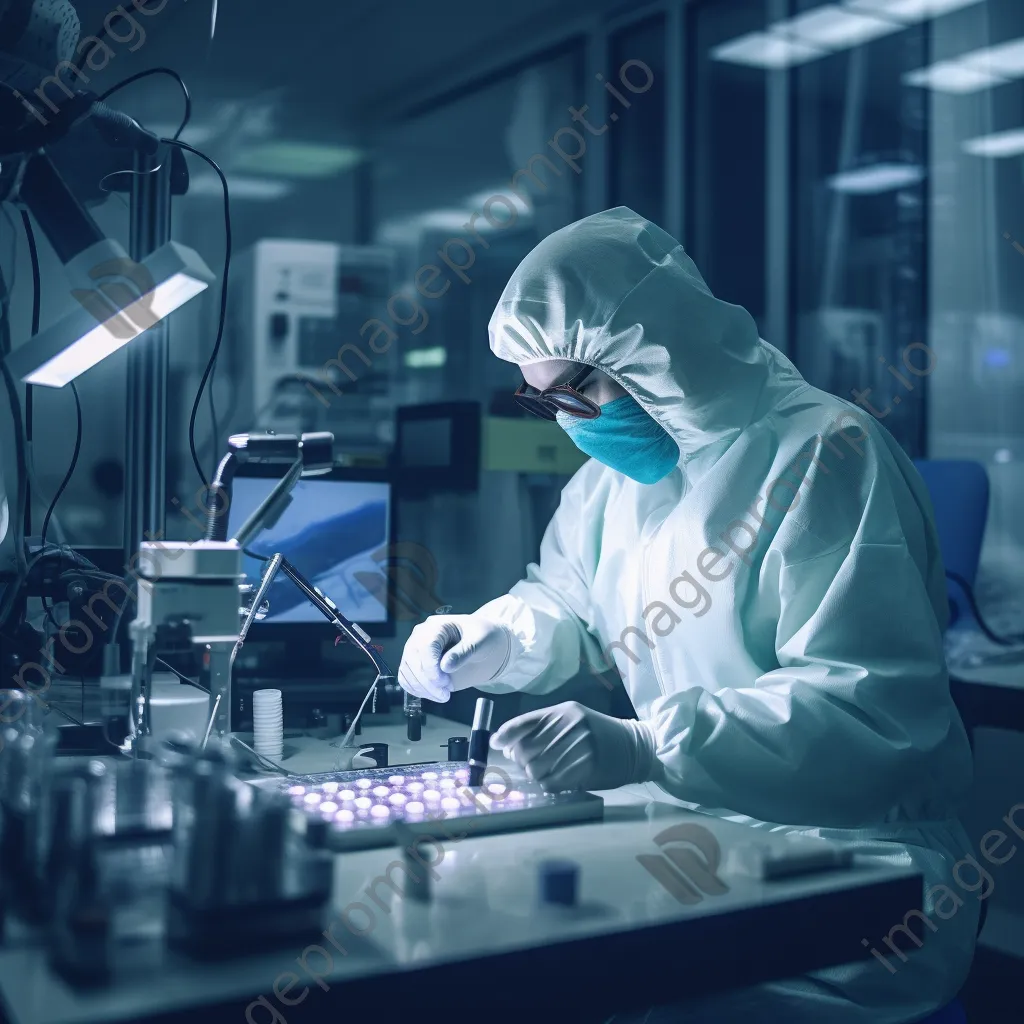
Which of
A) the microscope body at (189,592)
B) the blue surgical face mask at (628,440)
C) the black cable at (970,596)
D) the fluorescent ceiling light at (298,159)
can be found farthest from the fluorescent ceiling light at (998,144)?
the microscope body at (189,592)

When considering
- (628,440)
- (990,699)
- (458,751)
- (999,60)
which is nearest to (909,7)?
(999,60)

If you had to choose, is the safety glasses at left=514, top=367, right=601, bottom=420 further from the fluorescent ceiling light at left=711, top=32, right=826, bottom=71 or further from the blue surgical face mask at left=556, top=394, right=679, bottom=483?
the fluorescent ceiling light at left=711, top=32, right=826, bottom=71

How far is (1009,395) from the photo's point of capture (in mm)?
3041

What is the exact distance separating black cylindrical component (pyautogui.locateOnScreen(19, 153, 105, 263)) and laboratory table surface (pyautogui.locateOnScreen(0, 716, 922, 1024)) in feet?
2.31

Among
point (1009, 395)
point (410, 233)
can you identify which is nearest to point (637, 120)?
point (410, 233)

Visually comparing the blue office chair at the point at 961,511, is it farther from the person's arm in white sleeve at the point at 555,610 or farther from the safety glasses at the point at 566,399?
the safety glasses at the point at 566,399

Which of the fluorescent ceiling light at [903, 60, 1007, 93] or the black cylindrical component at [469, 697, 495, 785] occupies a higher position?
the fluorescent ceiling light at [903, 60, 1007, 93]

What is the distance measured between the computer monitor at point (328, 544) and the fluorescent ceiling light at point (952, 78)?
223 centimetres

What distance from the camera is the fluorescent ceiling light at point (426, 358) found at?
12.0 feet

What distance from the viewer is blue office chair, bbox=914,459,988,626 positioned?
2479 mm

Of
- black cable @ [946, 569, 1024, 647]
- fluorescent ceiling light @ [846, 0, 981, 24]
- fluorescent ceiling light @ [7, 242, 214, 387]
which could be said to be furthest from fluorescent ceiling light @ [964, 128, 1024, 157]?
fluorescent ceiling light @ [7, 242, 214, 387]

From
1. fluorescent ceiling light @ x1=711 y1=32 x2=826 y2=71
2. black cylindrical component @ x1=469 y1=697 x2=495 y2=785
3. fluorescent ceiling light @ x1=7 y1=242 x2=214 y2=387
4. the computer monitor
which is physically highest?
fluorescent ceiling light @ x1=711 y1=32 x2=826 y2=71

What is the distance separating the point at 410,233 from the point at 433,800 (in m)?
2.84

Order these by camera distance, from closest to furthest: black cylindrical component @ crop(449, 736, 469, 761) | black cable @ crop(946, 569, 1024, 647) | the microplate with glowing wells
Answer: the microplate with glowing wells
black cylindrical component @ crop(449, 736, 469, 761)
black cable @ crop(946, 569, 1024, 647)
